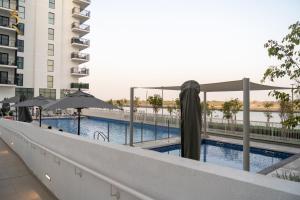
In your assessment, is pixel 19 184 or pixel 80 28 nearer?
pixel 19 184

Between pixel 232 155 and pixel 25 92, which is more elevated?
pixel 25 92

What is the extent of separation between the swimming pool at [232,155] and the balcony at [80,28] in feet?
103

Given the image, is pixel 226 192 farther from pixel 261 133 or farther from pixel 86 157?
pixel 261 133

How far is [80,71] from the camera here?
3781cm

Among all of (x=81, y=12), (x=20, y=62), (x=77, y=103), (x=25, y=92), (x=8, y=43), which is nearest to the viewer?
(x=77, y=103)

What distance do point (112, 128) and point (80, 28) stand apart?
22.9m

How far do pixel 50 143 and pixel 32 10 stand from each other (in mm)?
34141

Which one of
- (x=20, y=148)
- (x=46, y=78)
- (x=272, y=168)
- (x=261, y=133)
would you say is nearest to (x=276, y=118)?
(x=261, y=133)

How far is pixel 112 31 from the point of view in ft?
89.9

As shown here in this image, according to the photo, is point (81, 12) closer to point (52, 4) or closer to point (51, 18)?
point (52, 4)

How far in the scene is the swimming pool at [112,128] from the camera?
17.0 metres

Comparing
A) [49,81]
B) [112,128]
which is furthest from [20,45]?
[112,128]

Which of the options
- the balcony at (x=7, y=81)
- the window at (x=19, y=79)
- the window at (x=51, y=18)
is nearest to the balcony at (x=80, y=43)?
the window at (x=51, y=18)

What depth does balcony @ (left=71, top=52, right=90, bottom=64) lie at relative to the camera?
37.3 meters
